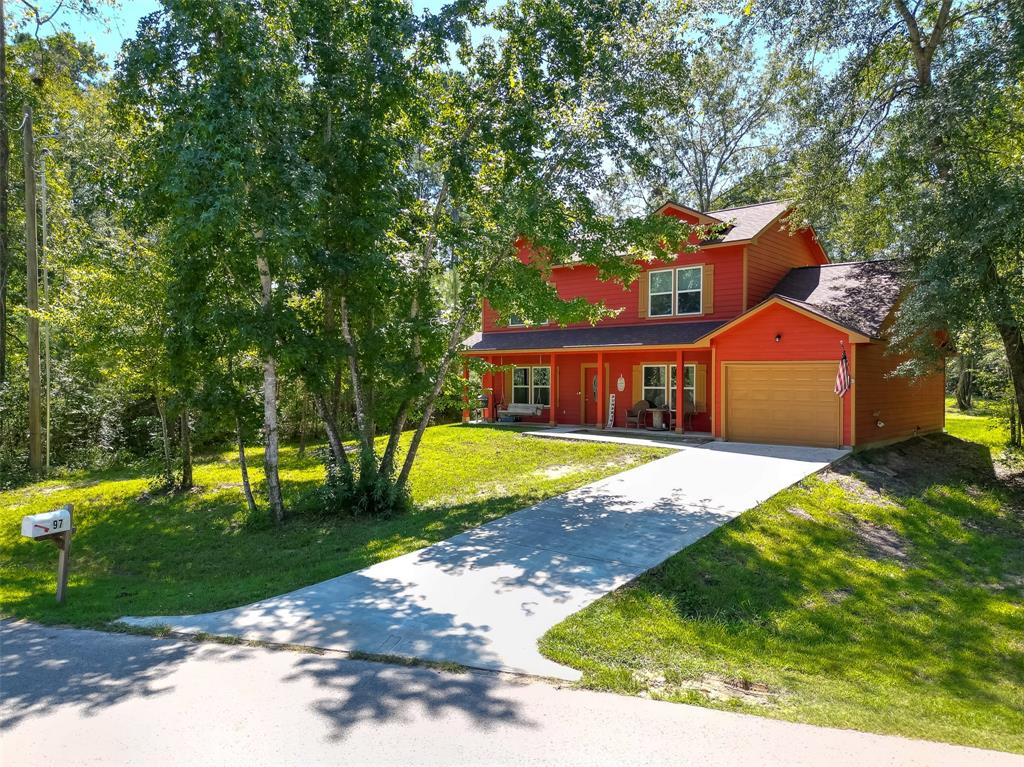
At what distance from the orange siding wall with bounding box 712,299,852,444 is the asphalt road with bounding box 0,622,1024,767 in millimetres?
12021

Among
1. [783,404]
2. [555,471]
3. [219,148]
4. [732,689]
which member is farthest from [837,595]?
[219,148]

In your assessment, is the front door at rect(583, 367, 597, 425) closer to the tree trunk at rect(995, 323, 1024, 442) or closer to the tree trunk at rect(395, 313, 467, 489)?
the tree trunk at rect(395, 313, 467, 489)

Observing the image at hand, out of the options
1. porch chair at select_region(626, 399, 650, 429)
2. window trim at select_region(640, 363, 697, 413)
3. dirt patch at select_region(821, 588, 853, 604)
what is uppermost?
window trim at select_region(640, 363, 697, 413)

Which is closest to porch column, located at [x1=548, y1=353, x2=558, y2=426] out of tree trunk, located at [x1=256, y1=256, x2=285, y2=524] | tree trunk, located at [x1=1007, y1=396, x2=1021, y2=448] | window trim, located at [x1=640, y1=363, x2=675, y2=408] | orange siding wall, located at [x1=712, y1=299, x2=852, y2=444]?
window trim, located at [x1=640, y1=363, x2=675, y2=408]

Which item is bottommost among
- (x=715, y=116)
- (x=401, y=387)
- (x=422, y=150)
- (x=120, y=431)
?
(x=120, y=431)

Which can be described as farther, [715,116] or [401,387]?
[715,116]

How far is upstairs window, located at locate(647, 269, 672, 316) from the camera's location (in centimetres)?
1831

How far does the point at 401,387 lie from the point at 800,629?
6.65m

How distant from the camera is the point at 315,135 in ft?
30.8

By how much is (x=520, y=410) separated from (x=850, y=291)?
1001cm

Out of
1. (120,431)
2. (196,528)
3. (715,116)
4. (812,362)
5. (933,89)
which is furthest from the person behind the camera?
(715,116)

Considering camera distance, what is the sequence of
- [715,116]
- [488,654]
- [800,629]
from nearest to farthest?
1. [488,654]
2. [800,629]
3. [715,116]

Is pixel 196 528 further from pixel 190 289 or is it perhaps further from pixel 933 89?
pixel 933 89

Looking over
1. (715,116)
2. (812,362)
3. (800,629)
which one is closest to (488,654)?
(800,629)
